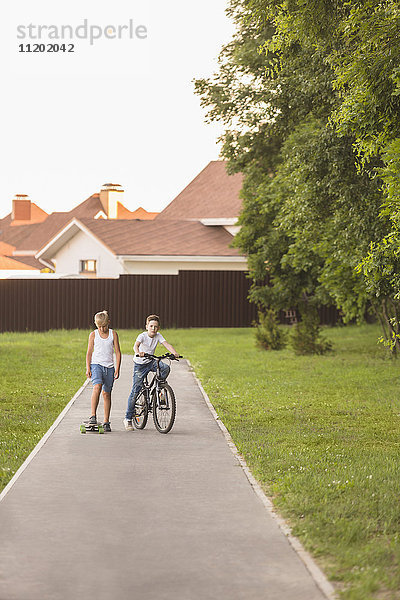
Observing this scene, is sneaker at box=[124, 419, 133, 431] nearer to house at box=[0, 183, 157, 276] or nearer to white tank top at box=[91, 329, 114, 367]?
white tank top at box=[91, 329, 114, 367]

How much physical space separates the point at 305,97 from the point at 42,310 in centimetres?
1813

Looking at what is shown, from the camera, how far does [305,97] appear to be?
17.6m

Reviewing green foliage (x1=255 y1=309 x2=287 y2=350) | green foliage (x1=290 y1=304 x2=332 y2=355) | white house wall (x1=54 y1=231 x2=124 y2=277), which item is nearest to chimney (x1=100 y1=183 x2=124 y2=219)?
white house wall (x1=54 y1=231 x2=124 y2=277)

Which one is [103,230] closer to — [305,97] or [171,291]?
[171,291]

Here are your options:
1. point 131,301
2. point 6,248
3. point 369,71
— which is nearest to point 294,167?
point 369,71

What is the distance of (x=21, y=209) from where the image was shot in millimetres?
92938

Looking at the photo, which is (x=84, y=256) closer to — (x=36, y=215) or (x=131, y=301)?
(x=131, y=301)

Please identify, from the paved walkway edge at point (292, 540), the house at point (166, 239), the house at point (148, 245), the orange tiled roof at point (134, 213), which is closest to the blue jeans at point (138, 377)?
the paved walkway edge at point (292, 540)

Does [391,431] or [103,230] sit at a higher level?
[103,230]

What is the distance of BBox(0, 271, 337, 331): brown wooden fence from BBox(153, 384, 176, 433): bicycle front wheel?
22.1 metres

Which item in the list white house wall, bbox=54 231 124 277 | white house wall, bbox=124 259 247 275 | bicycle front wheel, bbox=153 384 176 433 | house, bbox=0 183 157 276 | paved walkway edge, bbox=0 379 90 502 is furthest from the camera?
house, bbox=0 183 157 276

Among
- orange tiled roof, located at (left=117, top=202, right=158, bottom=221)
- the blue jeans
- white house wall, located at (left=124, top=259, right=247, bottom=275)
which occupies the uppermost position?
orange tiled roof, located at (left=117, top=202, right=158, bottom=221)

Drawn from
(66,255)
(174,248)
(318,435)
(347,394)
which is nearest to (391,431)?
(318,435)

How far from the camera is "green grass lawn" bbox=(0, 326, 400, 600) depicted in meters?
6.66
